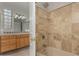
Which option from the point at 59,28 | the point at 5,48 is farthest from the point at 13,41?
the point at 59,28

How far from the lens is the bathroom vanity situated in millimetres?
1587

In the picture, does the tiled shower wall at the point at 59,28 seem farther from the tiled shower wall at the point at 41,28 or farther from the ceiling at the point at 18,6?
the ceiling at the point at 18,6

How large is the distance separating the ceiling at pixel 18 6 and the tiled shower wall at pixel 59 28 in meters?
0.15

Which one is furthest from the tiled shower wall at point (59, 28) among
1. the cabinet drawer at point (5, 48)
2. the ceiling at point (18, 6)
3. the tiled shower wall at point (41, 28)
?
the cabinet drawer at point (5, 48)

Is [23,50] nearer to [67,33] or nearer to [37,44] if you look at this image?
[37,44]

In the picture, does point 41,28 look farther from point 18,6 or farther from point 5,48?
point 5,48

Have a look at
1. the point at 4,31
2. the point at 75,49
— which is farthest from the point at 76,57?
the point at 4,31

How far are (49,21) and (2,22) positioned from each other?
0.61 meters

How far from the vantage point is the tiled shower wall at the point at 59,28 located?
5.27 feet

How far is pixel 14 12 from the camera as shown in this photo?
1.62m

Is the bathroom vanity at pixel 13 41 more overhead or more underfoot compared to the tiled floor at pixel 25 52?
more overhead

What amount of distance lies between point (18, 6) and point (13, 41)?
1.53 ft

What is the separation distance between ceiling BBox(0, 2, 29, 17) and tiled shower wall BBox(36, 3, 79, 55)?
0.49ft

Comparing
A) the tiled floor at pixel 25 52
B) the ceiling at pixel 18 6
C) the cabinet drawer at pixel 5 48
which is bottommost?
the tiled floor at pixel 25 52
